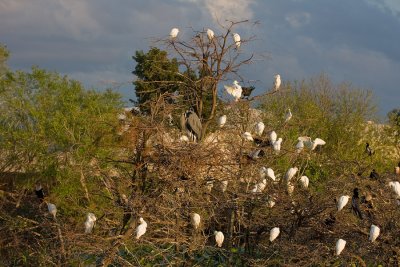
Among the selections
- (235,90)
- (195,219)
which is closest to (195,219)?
(195,219)

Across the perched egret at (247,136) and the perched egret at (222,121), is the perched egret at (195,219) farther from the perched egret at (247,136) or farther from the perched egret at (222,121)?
the perched egret at (222,121)

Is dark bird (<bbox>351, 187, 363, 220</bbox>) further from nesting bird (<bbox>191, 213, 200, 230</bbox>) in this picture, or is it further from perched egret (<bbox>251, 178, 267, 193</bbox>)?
nesting bird (<bbox>191, 213, 200, 230</bbox>)

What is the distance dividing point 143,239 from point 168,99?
7.12 feet

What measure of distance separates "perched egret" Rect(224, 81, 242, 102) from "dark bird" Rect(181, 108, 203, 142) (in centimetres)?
93

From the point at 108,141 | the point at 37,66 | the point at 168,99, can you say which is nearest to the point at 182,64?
the point at 168,99

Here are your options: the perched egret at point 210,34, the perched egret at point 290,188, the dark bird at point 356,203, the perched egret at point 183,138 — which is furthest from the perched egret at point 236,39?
the dark bird at point 356,203

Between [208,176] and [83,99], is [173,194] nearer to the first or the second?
[208,176]

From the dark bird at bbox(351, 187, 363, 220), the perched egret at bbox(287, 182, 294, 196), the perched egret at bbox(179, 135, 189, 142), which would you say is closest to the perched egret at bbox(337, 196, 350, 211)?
the dark bird at bbox(351, 187, 363, 220)

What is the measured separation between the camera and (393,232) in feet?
32.7

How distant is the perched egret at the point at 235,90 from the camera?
11258 millimetres

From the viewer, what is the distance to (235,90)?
11258mm

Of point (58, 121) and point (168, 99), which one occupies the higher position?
point (168, 99)

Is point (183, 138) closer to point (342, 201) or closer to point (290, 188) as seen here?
point (290, 188)

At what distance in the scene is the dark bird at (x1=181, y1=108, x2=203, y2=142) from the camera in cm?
1037
